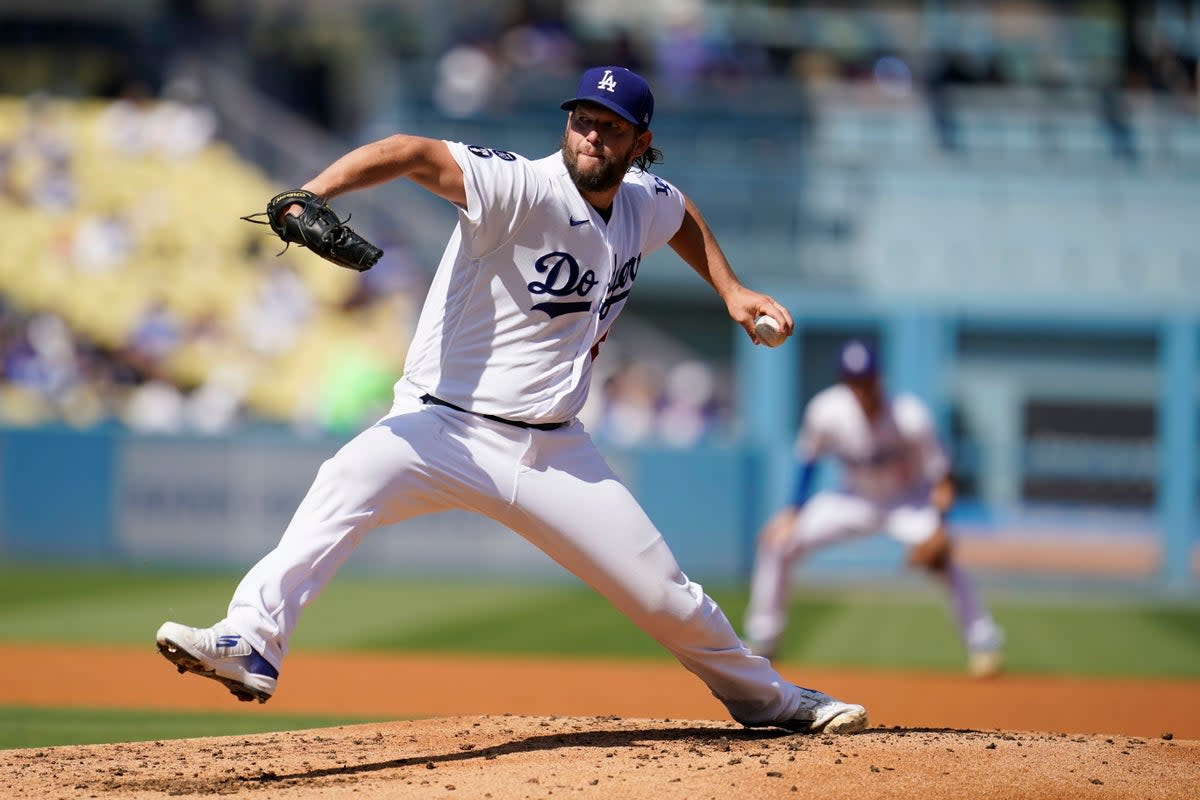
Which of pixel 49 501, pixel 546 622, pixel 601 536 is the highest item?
pixel 49 501

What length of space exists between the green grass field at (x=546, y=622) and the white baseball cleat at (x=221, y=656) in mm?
2514

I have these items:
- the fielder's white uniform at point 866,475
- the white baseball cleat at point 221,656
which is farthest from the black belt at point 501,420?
the fielder's white uniform at point 866,475

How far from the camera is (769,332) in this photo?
17.2ft

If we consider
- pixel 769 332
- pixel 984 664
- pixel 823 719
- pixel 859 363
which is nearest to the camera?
pixel 769 332

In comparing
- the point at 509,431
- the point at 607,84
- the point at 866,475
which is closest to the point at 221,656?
the point at 509,431

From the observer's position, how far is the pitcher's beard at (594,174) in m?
5.14

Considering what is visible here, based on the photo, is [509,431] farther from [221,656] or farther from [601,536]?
[221,656]

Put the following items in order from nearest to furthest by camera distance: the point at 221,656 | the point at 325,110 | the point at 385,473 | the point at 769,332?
the point at 221,656 → the point at 385,473 → the point at 769,332 → the point at 325,110

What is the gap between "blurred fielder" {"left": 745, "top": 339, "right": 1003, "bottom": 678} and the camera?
9.97 meters

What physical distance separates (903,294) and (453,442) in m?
15.0

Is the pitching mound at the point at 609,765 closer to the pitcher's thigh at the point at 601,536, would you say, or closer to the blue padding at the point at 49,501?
the pitcher's thigh at the point at 601,536

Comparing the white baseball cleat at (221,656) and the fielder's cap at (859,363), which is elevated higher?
the fielder's cap at (859,363)

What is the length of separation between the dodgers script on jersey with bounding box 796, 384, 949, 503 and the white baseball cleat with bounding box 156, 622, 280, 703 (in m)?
5.88

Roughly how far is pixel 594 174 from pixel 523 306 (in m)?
0.47
